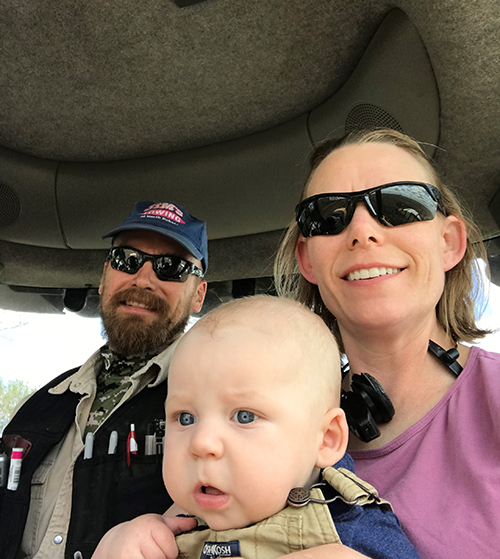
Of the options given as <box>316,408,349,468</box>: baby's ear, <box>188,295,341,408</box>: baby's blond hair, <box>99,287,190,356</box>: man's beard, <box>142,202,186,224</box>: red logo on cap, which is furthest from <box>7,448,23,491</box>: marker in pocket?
<box>316,408,349,468</box>: baby's ear

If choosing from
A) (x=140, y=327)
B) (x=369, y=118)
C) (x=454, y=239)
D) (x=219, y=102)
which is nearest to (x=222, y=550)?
(x=454, y=239)

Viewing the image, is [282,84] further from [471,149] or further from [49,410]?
[49,410]

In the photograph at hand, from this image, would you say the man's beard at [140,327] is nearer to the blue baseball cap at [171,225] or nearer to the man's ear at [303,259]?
the blue baseball cap at [171,225]

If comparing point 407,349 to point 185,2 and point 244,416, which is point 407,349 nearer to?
point 244,416

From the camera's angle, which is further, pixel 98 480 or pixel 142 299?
pixel 142 299

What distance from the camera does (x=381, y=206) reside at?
1.19 metres

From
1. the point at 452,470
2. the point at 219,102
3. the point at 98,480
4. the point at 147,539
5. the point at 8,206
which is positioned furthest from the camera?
the point at 8,206

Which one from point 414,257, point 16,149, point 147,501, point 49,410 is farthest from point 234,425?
point 16,149

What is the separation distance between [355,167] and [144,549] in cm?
97

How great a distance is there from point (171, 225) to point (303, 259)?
0.97m

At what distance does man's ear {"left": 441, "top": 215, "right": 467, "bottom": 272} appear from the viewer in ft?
4.39

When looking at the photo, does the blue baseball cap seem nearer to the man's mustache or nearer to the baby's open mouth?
the man's mustache

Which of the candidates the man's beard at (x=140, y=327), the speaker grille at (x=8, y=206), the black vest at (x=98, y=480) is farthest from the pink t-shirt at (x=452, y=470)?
the speaker grille at (x=8, y=206)

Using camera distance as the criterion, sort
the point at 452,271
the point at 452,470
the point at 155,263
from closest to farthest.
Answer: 1. the point at 452,470
2. the point at 452,271
3. the point at 155,263
